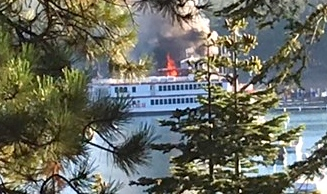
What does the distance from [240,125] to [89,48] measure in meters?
1.91

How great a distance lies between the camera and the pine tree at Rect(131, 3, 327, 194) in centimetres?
404

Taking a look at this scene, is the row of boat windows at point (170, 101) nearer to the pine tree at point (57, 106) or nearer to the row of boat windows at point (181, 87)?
the row of boat windows at point (181, 87)

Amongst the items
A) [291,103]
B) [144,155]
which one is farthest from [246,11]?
[291,103]

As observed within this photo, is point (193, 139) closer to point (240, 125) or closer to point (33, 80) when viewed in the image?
point (240, 125)

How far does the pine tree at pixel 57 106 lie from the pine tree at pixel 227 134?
68.2 inches

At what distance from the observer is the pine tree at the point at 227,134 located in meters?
4.04

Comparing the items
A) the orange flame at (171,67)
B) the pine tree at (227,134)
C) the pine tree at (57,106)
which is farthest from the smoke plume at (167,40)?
the pine tree at (57,106)

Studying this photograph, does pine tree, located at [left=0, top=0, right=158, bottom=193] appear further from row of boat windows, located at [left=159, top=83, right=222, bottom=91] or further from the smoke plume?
row of boat windows, located at [left=159, top=83, right=222, bottom=91]

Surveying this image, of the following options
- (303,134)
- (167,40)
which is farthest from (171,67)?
(303,134)

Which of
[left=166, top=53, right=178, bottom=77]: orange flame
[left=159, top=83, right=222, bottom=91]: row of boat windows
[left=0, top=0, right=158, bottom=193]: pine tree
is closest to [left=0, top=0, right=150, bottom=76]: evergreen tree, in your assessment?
[left=0, top=0, right=158, bottom=193]: pine tree

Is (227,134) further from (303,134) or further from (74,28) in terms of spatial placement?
(74,28)

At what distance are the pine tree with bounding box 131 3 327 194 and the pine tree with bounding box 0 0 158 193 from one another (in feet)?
5.68

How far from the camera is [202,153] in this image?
4035mm

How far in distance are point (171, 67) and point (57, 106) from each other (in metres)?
3.21
